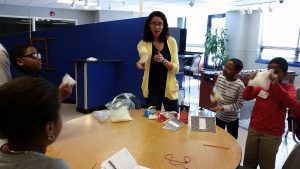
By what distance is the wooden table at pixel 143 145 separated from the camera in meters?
1.31

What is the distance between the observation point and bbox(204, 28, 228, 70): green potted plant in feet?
27.2

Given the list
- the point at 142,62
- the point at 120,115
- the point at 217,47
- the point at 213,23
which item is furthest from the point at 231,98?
the point at 213,23

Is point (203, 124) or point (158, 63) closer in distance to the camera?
point (203, 124)

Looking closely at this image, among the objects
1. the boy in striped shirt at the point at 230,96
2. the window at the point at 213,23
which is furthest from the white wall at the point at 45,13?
the boy in striped shirt at the point at 230,96

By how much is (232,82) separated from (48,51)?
4833 millimetres

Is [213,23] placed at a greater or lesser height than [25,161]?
greater

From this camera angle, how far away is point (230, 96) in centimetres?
231

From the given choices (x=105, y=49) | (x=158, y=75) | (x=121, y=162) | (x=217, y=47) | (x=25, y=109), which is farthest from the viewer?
(x=217, y=47)

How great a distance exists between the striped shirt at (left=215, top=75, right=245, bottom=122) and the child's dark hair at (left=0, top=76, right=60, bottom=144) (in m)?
1.78

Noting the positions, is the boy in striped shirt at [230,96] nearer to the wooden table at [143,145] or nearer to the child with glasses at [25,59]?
the wooden table at [143,145]

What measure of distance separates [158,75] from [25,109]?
1660mm

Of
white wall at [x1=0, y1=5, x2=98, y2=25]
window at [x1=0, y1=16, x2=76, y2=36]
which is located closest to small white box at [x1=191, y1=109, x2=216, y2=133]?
window at [x1=0, y1=16, x2=76, y2=36]

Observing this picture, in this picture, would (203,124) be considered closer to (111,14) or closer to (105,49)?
(105,49)

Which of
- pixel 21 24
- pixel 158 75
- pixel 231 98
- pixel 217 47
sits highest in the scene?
pixel 21 24
